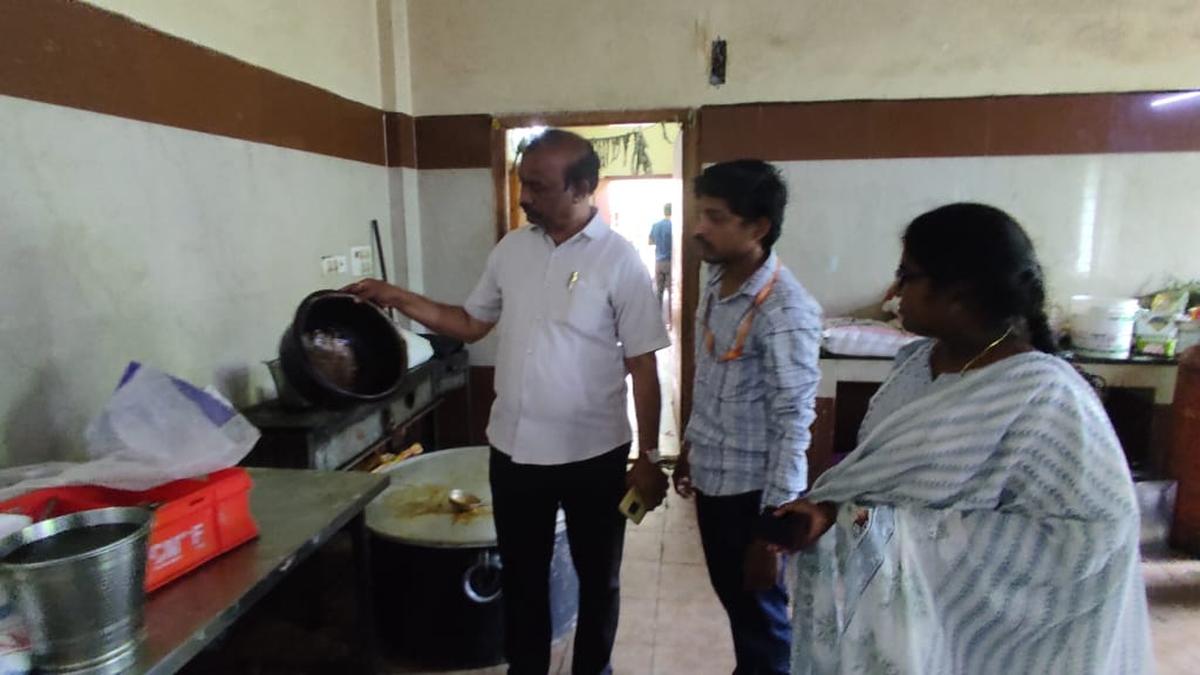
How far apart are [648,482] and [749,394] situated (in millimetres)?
300

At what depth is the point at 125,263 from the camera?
5.93ft

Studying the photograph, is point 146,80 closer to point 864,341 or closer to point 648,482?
point 648,482

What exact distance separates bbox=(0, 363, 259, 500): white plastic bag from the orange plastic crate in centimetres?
2

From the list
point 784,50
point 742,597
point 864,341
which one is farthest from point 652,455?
point 784,50

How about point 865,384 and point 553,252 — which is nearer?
point 553,252

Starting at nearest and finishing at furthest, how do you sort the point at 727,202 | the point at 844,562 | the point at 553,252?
the point at 844,562 → the point at 727,202 → the point at 553,252

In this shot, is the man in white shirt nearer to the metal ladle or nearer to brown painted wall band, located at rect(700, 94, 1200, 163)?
the metal ladle

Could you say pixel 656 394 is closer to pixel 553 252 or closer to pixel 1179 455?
pixel 553 252

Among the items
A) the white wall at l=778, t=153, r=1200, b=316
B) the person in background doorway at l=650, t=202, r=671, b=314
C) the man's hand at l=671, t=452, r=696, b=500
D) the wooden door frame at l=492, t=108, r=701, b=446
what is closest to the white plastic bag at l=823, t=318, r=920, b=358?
the white wall at l=778, t=153, r=1200, b=316

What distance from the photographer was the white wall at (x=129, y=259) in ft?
5.06

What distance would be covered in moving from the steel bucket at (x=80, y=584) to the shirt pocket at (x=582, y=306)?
34.6 inches

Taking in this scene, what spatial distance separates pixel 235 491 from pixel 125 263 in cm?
101

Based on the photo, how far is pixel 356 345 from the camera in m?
1.83

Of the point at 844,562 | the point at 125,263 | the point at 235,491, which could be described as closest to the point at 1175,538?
the point at 844,562
